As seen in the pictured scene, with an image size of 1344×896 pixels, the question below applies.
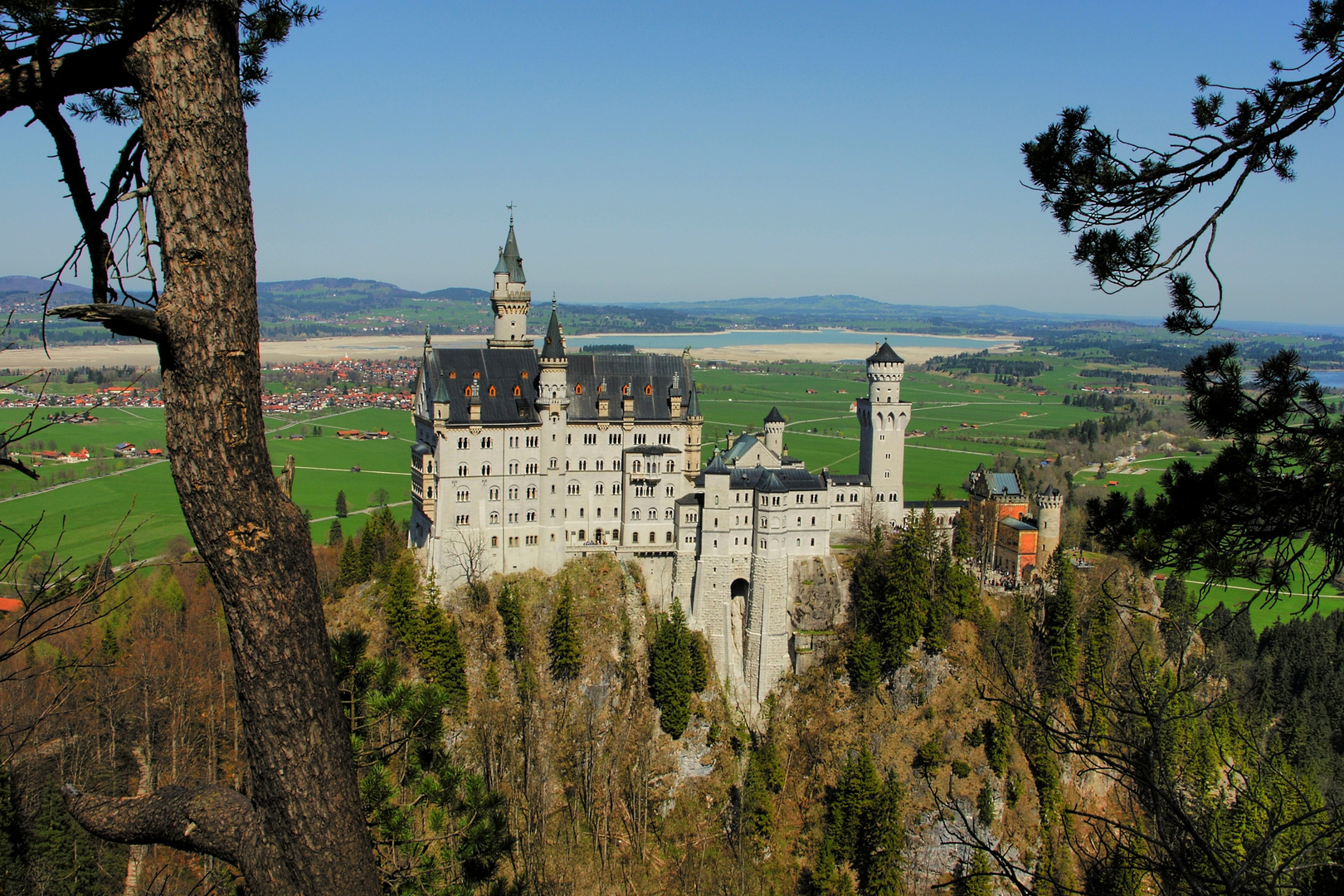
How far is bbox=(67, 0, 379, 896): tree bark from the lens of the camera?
7051 millimetres

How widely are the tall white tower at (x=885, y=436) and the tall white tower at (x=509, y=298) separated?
77.4 feet

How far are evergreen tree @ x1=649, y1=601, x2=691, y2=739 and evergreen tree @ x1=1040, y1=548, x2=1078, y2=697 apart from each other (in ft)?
68.3

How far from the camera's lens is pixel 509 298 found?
201 feet

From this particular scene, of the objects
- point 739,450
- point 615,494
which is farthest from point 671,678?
point 739,450

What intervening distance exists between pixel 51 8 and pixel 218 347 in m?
3.54

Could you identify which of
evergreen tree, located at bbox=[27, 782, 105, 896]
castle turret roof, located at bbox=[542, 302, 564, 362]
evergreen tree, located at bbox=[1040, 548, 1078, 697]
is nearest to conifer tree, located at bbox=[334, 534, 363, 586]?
castle turret roof, located at bbox=[542, 302, 564, 362]

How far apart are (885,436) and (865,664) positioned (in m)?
16.4

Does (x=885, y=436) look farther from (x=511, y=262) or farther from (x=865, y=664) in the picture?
(x=511, y=262)

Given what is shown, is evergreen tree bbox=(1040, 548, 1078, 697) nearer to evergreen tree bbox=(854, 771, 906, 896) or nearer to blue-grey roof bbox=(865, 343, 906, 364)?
evergreen tree bbox=(854, 771, 906, 896)

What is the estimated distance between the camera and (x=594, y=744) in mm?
52000

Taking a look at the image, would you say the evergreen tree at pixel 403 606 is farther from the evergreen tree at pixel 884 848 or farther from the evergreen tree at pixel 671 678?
the evergreen tree at pixel 884 848

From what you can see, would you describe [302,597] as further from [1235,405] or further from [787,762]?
[787,762]

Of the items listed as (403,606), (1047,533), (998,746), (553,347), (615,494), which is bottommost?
(998,746)

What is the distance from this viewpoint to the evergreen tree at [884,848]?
46.3 meters
